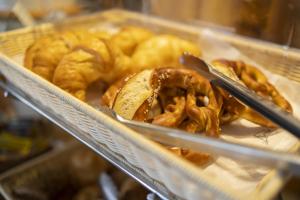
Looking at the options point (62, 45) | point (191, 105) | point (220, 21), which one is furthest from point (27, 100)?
point (220, 21)

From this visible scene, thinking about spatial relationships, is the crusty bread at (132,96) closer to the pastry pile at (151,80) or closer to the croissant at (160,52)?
the pastry pile at (151,80)

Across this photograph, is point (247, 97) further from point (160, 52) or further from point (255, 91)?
point (160, 52)

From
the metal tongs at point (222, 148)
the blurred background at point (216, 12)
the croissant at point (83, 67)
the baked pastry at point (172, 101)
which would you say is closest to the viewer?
the metal tongs at point (222, 148)

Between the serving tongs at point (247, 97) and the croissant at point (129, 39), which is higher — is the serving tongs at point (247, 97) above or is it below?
above

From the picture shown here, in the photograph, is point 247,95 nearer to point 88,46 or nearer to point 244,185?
point 244,185

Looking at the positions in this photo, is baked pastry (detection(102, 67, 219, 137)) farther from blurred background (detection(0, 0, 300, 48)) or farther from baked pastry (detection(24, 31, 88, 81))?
blurred background (detection(0, 0, 300, 48))

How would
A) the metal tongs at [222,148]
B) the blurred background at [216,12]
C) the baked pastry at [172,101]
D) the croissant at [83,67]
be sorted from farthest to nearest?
1. the blurred background at [216,12]
2. the croissant at [83,67]
3. the baked pastry at [172,101]
4. the metal tongs at [222,148]

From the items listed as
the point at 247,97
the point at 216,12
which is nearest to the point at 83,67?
the point at 247,97

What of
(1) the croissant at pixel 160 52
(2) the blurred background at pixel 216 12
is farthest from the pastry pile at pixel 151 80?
(2) the blurred background at pixel 216 12
